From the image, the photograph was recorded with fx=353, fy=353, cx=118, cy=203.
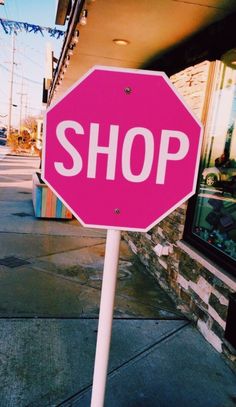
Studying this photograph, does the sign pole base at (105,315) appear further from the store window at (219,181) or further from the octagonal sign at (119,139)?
the store window at (219,181)

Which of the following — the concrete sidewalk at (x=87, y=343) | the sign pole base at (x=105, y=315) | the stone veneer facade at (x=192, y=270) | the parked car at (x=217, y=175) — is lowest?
the concrete sidewalk at (x=87, y=343)

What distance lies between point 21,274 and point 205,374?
2670mm

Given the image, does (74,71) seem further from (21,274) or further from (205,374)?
(205,374)

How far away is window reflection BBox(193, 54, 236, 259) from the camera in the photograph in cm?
353

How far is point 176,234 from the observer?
14.1 feet

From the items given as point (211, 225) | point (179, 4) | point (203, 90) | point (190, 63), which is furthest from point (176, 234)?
point (179, 4)

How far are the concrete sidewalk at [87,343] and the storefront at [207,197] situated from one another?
0.94 ft

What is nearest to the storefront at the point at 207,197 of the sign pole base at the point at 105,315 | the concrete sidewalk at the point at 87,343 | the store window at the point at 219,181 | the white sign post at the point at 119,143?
the store window at the point at 219,181

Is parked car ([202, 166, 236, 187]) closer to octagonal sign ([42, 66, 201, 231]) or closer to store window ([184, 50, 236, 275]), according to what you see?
store window ([184, 50, 236, 275])

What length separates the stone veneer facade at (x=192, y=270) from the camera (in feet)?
10.4

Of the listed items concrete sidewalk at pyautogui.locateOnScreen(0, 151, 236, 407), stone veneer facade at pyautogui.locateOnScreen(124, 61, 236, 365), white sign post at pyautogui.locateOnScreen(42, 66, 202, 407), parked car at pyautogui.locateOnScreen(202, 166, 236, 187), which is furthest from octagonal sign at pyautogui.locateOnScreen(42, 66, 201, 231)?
parked car at pyautogui.locateOnScreen(202, 166, 236, 187)

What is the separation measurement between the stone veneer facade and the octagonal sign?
1.96 m

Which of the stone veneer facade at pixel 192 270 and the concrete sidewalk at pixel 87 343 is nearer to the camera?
the concrete sidewalk at pixel 87 343

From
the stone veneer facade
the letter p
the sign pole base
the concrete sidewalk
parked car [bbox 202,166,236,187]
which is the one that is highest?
the letter p
